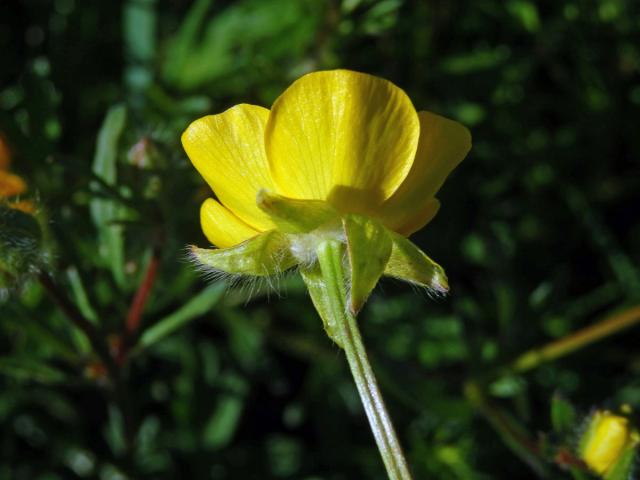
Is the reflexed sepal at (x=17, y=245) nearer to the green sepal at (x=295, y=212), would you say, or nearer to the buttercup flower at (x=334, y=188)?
the buttercup flower at (x=334, y=188)

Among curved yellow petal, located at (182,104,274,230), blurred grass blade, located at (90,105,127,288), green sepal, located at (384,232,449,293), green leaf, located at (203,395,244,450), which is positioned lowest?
green leaf, located at (203,395,244,450)

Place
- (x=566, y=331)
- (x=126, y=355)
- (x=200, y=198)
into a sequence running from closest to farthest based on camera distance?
(x=126, y=355) → (x=200, y=198) → (x=566, y=331)

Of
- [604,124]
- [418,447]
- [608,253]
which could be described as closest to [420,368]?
[418,447]

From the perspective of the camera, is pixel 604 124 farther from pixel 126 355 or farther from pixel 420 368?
pixel 126 355

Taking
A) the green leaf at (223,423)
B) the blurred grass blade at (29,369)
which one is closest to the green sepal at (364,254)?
the blurred grass blade at (29,369)

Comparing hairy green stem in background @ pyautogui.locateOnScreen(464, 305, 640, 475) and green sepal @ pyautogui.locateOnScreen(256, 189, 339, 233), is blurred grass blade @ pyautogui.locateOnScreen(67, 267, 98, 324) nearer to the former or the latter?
green sepal @ pyautogui.locateOnScreen(256, 189, 339, 233)

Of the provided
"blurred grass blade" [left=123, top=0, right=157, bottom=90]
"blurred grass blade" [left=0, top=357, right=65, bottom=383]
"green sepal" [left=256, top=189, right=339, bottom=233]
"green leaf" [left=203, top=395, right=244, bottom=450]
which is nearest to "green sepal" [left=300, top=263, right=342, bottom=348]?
"green sepal" [left=256, top=189, right=339, bottom=233]
